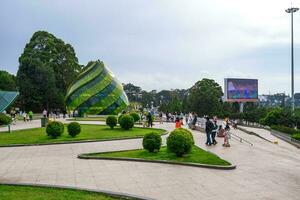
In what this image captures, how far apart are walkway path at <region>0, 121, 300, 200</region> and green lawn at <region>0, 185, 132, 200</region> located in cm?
89

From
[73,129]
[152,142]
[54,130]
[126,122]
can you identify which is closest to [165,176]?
[152,142]

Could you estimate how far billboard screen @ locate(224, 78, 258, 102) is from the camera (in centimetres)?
6544

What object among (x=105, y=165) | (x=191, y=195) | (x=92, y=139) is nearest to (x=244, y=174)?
(x=191, y=195)

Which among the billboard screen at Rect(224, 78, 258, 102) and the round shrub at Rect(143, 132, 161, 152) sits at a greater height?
the billboard screen at Rect(224, 78, 258, 102)

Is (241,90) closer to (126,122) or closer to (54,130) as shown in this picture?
(126,122)

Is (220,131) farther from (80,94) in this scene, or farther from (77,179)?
(80,94)

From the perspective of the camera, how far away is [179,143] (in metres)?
15.0

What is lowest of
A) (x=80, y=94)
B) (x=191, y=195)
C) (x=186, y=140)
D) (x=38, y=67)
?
(x=191, y=195)

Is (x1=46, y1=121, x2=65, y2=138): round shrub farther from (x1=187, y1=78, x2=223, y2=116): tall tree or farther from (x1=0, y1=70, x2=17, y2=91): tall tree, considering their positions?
(x1=0, y1=70, x2=17, y2=91): tall tree

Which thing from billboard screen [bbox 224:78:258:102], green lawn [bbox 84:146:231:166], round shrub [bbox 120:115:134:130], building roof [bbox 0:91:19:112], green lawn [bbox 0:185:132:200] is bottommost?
green lawn [bbox 0:185:132:200]

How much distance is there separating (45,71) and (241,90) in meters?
32.8

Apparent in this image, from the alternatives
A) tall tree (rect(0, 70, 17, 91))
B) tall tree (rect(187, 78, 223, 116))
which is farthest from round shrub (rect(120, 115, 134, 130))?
tall tree (rect(0, 70, 17, 91))

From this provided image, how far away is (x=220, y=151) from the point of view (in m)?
18.1

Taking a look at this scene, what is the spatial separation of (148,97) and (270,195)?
12334cm
